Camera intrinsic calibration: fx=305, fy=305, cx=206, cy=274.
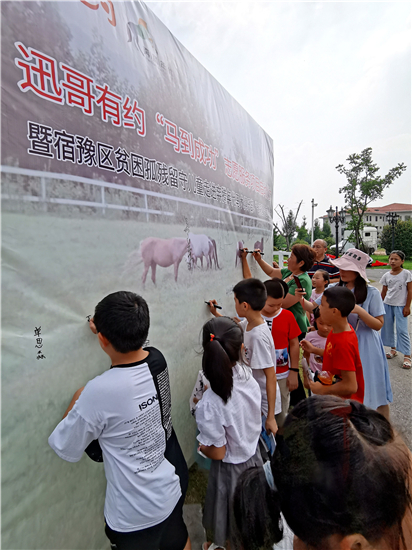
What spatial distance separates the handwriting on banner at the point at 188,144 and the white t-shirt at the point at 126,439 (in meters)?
1.39

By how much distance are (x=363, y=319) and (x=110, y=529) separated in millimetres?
1898

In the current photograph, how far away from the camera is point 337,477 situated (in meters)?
0.58

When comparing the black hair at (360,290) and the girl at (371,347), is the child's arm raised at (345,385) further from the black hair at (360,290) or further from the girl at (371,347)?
the black hair at (360,290)

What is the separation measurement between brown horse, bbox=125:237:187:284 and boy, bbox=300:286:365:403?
96 cm

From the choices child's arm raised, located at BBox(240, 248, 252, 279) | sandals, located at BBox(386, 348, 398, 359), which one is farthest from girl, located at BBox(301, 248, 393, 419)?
sandals, located at BBox(386, 348, 398, 359)

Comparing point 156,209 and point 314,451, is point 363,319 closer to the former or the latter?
point 156,209

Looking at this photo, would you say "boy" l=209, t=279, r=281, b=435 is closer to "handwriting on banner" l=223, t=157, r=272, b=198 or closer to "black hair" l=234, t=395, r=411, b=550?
"black hair" l=234, t=395, r=411, b=550

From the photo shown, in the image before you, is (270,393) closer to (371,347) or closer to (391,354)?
(371,347)

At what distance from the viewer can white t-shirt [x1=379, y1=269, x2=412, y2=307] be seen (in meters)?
4.11

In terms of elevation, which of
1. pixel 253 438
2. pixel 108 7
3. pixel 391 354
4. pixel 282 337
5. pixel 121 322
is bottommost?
pixel 391 354

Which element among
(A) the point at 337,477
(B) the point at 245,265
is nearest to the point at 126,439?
(A) the point at 337,477

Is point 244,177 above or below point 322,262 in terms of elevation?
→ above

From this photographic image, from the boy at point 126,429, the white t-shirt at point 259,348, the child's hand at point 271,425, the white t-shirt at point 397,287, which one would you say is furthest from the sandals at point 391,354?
the boy at point 126,429

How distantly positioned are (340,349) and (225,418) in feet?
2.63
